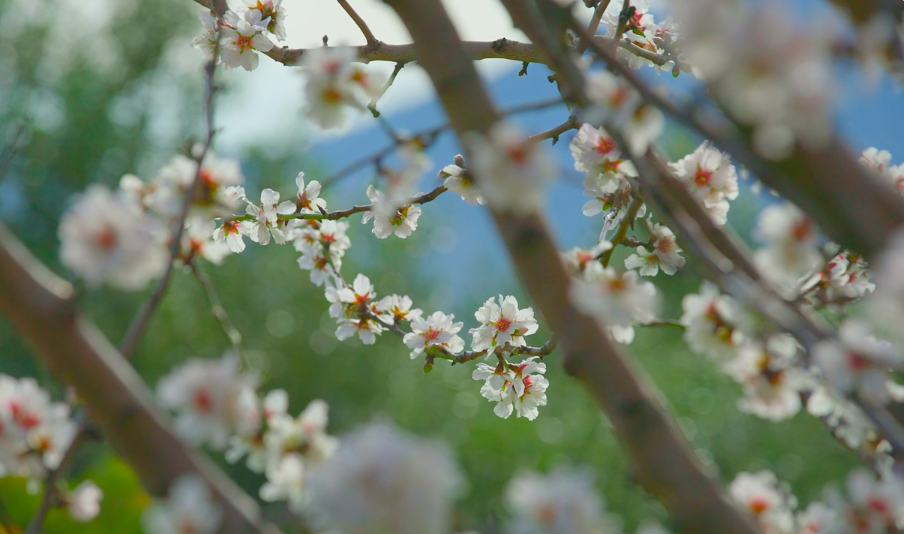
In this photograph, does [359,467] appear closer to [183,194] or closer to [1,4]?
[183,194]

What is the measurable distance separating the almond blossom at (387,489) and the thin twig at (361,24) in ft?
3.13

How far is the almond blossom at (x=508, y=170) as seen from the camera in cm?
61

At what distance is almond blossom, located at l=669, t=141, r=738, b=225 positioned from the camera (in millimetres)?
1069

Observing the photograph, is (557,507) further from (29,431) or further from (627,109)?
(29,431)

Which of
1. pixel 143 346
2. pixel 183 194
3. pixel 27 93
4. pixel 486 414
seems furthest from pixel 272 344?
pixel 183 194

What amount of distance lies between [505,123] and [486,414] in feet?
26.0

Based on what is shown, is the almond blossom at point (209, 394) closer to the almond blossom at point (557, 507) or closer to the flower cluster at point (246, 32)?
the almond blossom at point (557, 507)

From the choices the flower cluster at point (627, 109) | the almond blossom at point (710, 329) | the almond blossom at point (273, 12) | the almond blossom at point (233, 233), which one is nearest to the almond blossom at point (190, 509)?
the flower cluster at point (627, 109)

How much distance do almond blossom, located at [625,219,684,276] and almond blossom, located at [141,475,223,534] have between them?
797 mm

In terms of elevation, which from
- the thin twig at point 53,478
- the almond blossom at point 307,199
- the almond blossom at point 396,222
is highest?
the almond blossom at point 396,222

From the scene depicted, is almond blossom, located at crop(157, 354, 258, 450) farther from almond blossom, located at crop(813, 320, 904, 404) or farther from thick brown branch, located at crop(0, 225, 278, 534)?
A: almond blossom, located at crop(813, 320, 904, 404)

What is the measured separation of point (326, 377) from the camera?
30.0 feet

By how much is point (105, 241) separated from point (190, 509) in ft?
0.83

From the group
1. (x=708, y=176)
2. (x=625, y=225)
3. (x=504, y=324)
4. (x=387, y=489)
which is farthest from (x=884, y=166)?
(x=387, y=489)
